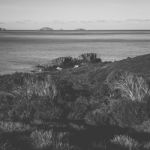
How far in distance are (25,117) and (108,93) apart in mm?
4706

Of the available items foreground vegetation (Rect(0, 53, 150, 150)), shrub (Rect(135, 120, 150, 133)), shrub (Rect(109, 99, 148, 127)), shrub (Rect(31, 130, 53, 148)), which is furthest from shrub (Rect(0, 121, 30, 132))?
shrub (Rect(135, 120, 150, 133))

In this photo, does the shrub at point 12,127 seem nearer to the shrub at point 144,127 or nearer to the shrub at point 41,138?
the shrub at point 41,138

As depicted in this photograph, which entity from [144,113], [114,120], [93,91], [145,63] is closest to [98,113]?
[114,120]

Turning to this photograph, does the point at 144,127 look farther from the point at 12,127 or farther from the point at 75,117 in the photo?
the point at 12,127

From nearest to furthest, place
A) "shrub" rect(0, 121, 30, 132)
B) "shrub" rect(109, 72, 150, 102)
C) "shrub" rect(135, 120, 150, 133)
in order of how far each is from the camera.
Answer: "shrub" rect(0, 121, 30, 132), "shrub" rect(135, 120, 150, 133), "shrub" rect(109, 72, 150, 102)

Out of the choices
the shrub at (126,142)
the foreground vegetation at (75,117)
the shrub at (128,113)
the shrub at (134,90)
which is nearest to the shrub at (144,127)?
the foreground vegetation at (75,117)

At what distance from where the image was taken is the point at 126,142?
8.45m

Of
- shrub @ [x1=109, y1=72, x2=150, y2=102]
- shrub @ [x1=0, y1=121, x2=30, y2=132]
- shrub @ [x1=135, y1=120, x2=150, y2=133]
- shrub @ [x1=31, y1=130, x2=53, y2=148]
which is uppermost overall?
shrub @ [x1=109, y1=72, x2=150, y2=102]

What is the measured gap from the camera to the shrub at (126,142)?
8.25 m

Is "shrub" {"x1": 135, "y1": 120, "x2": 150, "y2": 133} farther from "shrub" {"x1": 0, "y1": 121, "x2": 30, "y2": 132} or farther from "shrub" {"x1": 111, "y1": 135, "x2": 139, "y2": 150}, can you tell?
"shrub" {"x1": 0, "y1": 121, "x2": 30, "y2": 132}

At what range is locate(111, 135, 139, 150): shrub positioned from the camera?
8250 mm

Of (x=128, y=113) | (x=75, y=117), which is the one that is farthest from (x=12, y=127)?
(x=128, y=113)

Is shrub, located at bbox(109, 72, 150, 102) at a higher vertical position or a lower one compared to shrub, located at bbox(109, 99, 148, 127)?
higher

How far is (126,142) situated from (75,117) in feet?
11.4
